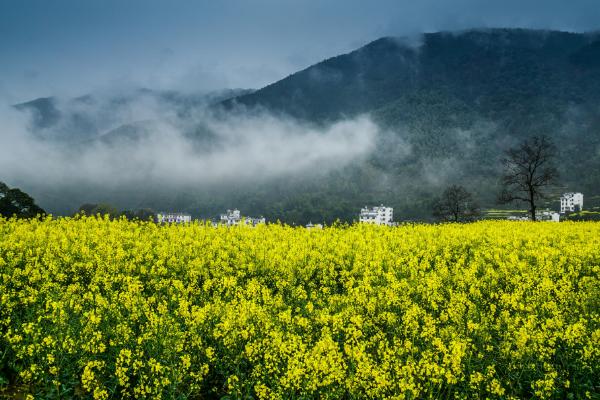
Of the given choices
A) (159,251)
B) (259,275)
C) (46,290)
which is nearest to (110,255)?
(159,251)

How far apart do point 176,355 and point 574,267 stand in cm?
1094

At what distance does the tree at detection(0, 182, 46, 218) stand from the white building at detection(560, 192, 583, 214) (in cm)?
16273

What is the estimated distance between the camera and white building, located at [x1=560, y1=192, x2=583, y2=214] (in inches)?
6280

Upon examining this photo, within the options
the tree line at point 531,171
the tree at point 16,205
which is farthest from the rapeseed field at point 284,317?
the tree at point 16,205

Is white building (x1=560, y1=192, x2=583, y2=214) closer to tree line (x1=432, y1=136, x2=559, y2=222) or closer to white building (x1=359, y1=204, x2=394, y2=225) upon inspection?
white building (x1=359, y1=204, x2=394, y2=225)

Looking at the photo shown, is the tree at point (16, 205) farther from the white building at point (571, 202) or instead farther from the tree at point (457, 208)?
the white building at point (571, 202)

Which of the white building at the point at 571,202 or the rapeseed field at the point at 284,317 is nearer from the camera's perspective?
the rapeseed field at the point at 284,317

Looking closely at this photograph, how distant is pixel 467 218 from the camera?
65.8 metres

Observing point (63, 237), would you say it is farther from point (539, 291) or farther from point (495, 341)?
point (539, 291)

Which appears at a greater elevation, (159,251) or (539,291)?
(159,251)

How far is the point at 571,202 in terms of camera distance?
6398 inches

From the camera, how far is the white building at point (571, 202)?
15950 cm

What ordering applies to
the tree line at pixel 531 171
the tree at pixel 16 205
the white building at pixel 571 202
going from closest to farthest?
the tree at pixel 16 205 < the tree line at pixel 531 171 < the white building at pixel 571 202

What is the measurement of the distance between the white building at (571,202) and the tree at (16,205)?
16273 centimetres
